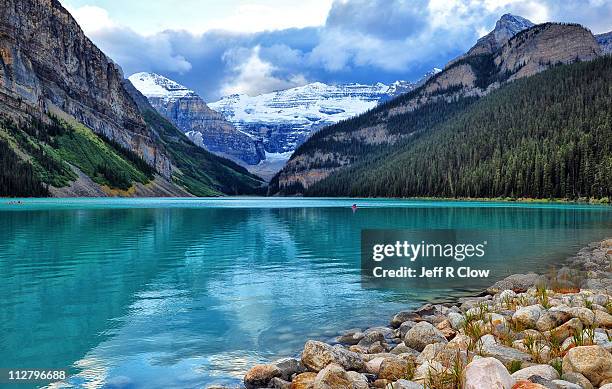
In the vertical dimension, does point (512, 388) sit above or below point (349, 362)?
above

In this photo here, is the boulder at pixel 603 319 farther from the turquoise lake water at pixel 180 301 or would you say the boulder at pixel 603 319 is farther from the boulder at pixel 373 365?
the turquoise lake water at pixel 180 301

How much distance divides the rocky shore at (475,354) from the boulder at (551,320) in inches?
1.1

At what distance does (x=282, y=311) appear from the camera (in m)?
21.3

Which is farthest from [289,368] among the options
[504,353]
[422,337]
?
[504,353]

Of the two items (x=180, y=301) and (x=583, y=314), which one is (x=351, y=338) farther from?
(x=180, y=301)

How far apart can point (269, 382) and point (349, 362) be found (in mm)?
2090

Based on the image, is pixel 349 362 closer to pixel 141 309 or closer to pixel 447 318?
pixel 447 318

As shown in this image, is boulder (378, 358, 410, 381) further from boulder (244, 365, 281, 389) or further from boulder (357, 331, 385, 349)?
boulder (357, 331, 385, 349)

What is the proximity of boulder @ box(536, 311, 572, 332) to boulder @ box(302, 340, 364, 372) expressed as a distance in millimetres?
5702

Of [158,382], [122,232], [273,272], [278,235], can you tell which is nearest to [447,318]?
[158,382]

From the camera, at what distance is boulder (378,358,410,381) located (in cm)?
1162

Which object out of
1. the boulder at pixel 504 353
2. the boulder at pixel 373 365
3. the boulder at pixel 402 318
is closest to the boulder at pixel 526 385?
the boulder at pixel 504 353

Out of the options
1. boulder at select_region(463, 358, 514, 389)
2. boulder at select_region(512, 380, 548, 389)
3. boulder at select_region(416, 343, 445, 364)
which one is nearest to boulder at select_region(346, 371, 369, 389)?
boulder at select_region(416, 343, 445, 364)

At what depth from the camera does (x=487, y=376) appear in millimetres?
8938
